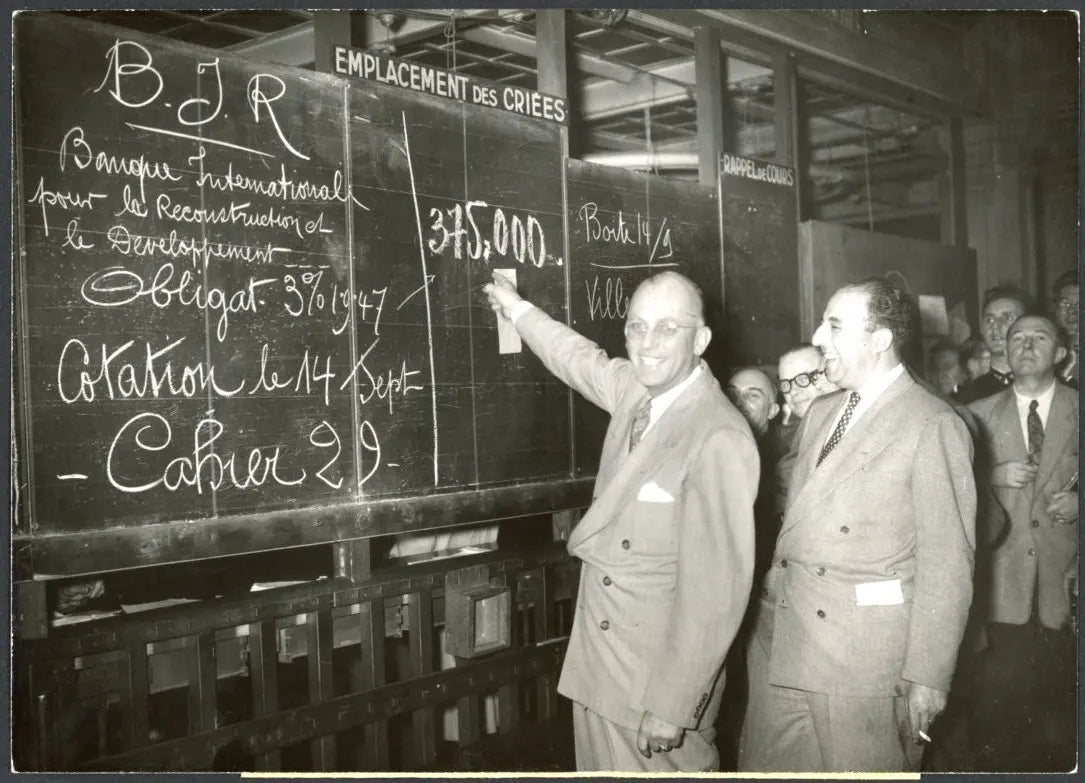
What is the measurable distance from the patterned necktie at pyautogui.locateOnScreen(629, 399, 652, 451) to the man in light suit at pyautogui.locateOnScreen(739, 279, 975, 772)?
51 centimetres

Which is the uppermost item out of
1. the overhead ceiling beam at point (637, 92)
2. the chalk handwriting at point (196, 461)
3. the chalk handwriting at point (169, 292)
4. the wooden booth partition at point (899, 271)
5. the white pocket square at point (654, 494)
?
the overhead ceiling beam at point (637, 92)

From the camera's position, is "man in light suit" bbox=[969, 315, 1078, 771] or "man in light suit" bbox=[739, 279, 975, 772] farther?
"man in light suit" bbox=[969, 315, 1078, 771]

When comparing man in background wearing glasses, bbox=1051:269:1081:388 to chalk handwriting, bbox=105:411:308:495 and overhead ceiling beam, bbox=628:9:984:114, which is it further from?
chalk handwriting, bbox=105:411:308:495

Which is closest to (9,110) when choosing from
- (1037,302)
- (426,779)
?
(426,779)

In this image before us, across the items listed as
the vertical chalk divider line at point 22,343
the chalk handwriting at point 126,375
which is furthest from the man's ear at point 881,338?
the vertical chalk divider line at point 22,343

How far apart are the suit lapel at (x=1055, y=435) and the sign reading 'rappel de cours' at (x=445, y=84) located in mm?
2499

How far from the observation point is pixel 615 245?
4121mm

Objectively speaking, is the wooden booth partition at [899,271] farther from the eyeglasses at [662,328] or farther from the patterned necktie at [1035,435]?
the eyeglasses at [662,328]

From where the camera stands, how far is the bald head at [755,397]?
4098mm

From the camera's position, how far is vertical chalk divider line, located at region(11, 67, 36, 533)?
246 centimetres

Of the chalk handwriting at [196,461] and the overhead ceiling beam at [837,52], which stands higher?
the overhead ceiling beam at [837,52]

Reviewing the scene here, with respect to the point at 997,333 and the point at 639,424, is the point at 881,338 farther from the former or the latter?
the point at 997,333

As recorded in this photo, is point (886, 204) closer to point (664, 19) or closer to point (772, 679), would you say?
point (664, 19)

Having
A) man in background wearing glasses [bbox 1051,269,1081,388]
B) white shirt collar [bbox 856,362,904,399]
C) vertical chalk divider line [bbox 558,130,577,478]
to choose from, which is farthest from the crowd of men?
man in background wearing glasses [bbox 1051,269,1081,388]
